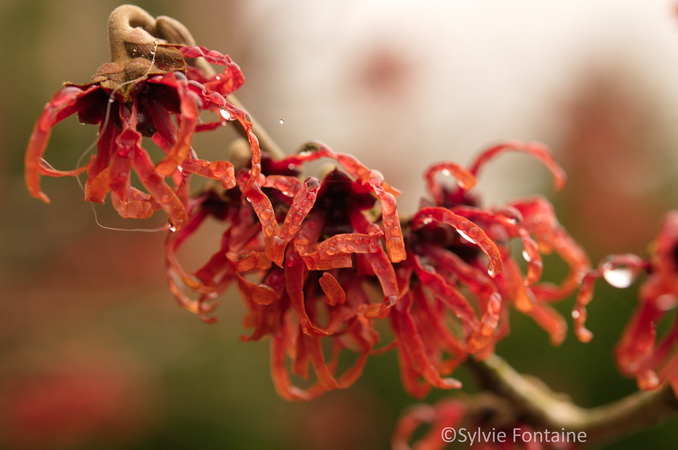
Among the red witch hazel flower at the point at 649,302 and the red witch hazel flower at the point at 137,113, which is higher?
the red witch hazel flower at the point at 137,113

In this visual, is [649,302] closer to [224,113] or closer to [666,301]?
[666,301]

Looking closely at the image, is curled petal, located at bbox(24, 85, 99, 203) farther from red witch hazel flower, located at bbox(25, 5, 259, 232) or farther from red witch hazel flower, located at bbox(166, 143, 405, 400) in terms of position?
red witch hazel flower, located at bbox(166, 143, 405, 400)

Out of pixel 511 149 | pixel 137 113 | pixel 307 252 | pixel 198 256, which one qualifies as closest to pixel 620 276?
pixel 511 149

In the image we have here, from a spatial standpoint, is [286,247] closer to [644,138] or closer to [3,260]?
[3,260]

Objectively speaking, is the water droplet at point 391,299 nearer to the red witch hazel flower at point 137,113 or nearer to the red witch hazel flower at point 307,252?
the red witch hazel flower at point 307,252

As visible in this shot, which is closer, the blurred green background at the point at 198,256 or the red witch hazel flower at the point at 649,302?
the red witch hazel flower at the point at 649,302

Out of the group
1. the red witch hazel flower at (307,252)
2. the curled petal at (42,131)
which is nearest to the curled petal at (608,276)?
the red witch hazel flower at (307,252)
